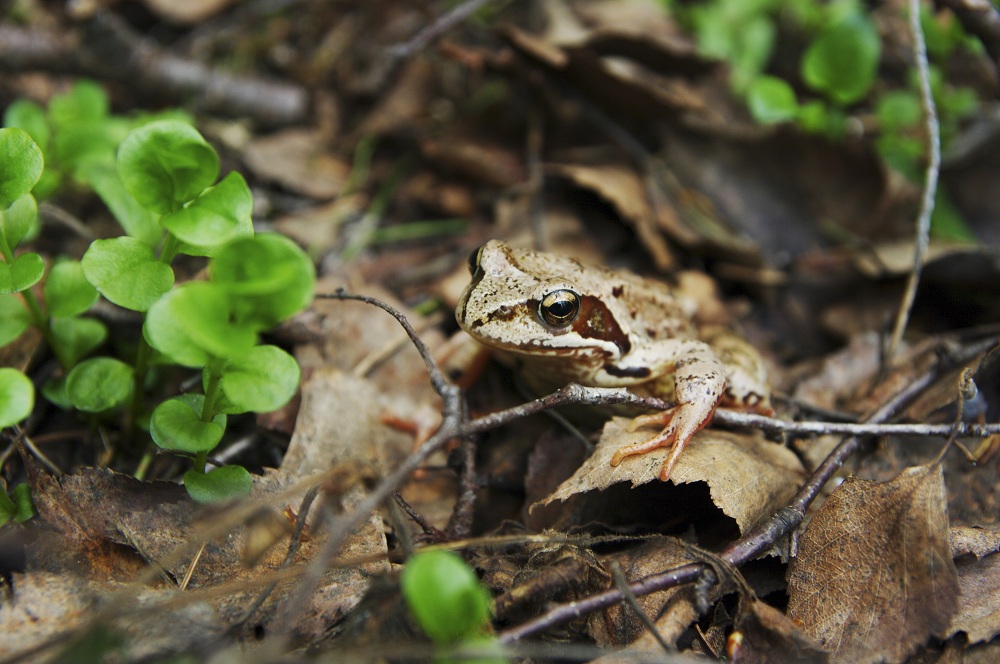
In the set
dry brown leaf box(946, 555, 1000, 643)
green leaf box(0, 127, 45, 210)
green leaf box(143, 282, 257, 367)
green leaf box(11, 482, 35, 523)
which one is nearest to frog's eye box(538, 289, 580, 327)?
green leaf box(143, 282, 257, 367)

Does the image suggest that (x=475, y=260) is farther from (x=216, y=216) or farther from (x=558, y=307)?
(x=216, y=216)

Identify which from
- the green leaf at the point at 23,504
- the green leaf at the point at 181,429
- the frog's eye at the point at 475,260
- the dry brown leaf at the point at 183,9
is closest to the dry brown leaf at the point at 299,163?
the dry brown leaf at the point at 183,9

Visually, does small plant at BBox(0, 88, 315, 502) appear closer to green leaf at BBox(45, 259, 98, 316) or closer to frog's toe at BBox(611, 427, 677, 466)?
green leaf at BBox(45, 259, 98, 316)

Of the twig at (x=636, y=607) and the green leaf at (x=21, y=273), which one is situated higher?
the green leaf at (x=21, y=273)

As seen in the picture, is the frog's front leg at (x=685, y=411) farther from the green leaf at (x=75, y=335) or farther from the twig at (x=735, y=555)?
the green leaf at (x=75, y=335)

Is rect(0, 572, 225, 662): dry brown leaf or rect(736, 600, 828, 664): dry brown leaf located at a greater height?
rect(736, 600, 828, 664): dry brown leaf

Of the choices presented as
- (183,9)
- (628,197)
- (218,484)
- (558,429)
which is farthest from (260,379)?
(183,9)
